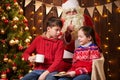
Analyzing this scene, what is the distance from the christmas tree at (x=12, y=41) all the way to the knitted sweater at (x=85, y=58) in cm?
110

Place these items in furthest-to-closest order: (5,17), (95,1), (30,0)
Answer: (30,0)
(95,1)
(5,17)

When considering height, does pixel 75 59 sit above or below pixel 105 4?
below

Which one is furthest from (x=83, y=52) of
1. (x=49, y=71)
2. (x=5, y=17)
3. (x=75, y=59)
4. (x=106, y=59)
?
(x=5, y=17)

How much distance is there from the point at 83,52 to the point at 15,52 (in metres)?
1.26

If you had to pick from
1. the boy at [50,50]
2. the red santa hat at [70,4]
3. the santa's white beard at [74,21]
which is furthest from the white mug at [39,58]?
the red santa hat at [70,4]

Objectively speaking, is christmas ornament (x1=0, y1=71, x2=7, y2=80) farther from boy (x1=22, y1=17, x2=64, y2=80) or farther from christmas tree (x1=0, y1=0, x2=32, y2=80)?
boy (x1=22, y1=17, x2=64, y2=80)

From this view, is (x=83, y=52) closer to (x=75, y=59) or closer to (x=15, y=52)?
(x=75, y=59)

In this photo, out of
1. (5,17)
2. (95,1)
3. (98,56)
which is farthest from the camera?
(95,1)

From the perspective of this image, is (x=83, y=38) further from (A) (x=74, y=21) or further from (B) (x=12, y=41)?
(B) (x=12, y=41)

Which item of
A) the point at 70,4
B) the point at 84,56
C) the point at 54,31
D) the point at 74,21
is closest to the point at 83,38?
the point at 84,56

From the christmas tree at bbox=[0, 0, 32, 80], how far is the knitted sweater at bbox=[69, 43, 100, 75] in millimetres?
1101

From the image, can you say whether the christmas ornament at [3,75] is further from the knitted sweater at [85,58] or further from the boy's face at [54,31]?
the knitted sweater at [85,58]

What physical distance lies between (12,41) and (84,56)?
3.94ft

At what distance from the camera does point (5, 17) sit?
357cm
